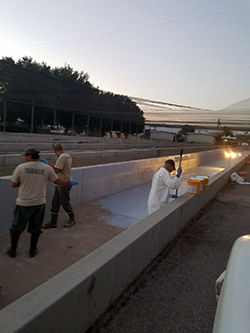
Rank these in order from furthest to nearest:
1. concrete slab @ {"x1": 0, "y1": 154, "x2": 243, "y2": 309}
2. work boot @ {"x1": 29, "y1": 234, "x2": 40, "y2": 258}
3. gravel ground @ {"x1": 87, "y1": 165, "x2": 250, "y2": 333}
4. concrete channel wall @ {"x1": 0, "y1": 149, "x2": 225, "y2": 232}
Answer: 1. concrete channel wall @ {"x1": 0, "y1": 149, "x2": 225, "y2": 232}
2. work boot @ {"x1": 29, "y1": 234, "x2": 40, "y2": 258}
3. concrete slab @ {"x1": 0, "y1": 154, "x2": 243, "y2": 309}
4. gravel ground @ {"x1": 87, "y1": 165, "x2": 250, "y2": 333}

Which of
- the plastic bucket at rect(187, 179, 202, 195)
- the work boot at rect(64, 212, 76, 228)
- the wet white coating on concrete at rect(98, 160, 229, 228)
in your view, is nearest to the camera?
the work boot at rect(64, 212, 76, 228)

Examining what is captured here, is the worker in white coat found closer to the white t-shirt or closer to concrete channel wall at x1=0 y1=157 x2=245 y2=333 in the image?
concrete channel wall at x1=0 y1=157 x2=245 y2=333

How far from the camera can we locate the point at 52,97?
34.0 m

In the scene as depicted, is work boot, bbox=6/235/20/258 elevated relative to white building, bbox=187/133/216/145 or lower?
lower

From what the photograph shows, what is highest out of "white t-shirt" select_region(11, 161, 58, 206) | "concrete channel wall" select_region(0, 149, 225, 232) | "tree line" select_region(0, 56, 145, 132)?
"tree line" select_region(0, 56, 145, 132)

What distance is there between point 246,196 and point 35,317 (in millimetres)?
9663

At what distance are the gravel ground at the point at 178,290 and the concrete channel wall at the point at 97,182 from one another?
276cm

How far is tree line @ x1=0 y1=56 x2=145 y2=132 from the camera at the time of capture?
29203mm

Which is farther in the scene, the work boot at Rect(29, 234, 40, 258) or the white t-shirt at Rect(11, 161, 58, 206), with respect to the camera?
the work boot at Rect(29, 234, 40, 258)

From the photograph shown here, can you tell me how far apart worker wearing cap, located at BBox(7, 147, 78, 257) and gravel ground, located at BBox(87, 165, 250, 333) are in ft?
5.83

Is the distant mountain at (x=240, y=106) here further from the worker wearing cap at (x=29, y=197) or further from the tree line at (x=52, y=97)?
the worker wearing cap at (x=29, y=197)

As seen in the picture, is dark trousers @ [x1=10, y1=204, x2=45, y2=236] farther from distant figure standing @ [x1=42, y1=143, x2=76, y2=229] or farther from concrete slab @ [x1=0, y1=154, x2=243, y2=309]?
distant figure standing @ [x1=42, y1=143, x2=76, y2=229]

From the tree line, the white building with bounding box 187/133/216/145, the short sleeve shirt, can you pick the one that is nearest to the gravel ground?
the short sleeve shirt

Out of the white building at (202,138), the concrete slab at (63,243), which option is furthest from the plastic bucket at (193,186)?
the white building at (202,138)
